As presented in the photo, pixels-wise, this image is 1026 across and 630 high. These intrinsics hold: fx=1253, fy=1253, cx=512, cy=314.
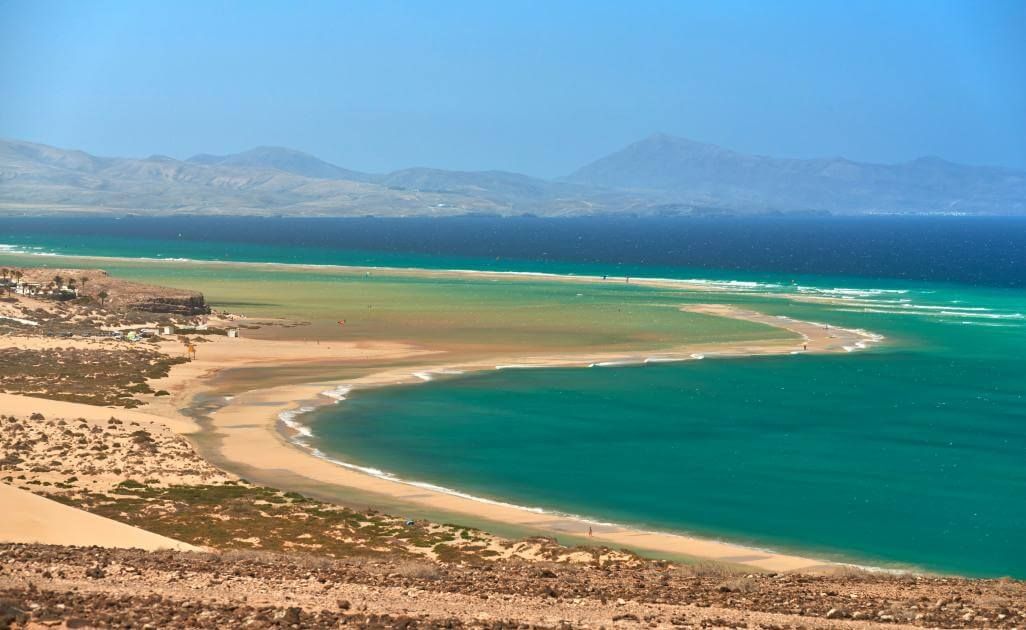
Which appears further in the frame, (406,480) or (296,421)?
(296,421)

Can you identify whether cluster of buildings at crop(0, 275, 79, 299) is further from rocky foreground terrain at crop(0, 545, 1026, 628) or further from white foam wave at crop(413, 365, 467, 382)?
rocky foreground terrain at crop(0, 545, 1026, 628)

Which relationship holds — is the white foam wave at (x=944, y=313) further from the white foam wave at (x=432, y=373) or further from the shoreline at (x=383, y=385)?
the white foam wave at (x=432, y=373)

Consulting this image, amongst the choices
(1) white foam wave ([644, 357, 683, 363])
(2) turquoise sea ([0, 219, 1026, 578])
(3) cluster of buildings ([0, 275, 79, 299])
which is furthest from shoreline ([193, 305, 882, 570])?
(3) cluster of buildings ([0, 275, 79, 299])

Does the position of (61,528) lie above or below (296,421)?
above

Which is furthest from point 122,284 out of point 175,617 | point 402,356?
point 175,617

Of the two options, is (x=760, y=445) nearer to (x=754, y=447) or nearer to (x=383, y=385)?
(x=754, y=447)

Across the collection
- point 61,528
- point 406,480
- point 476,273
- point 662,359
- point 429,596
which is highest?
point 476,273

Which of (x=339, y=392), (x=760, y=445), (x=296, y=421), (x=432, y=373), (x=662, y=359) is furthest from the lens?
(x=662, y=359)

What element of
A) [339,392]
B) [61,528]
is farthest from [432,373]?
[61,528]

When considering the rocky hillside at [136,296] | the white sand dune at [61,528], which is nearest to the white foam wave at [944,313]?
the rocky hillside at [136,296]
